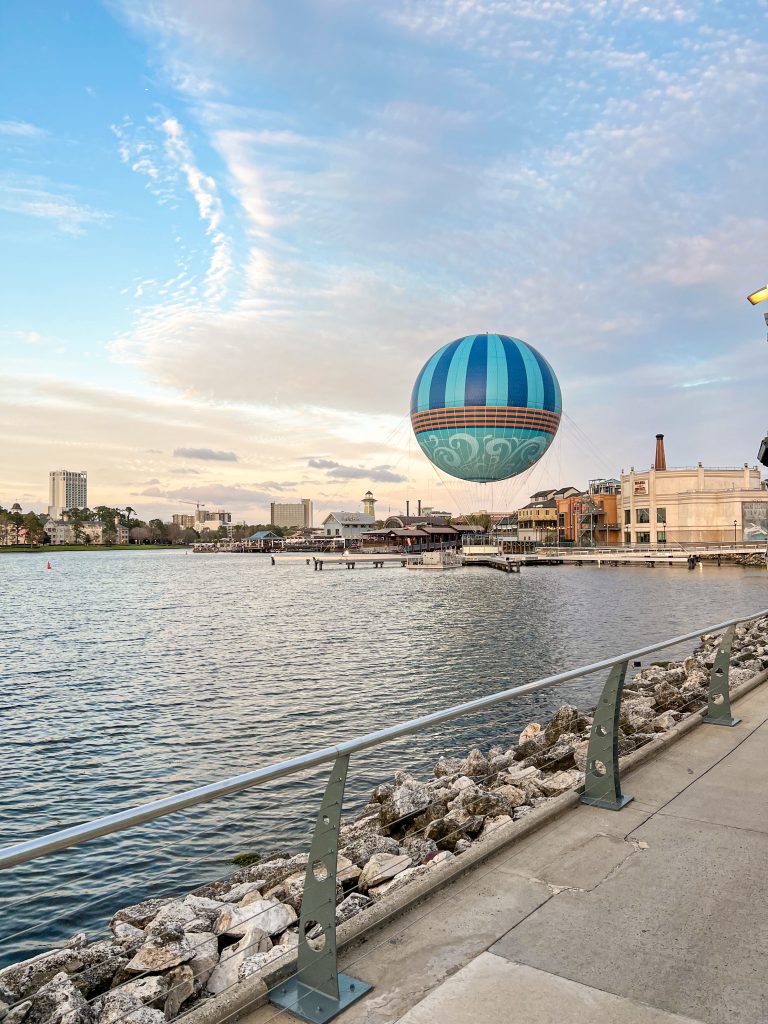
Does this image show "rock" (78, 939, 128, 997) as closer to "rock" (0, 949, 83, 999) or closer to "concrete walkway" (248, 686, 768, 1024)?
"rock" (0, 949, 83, 999)

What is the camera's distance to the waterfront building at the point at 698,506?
91812 mm

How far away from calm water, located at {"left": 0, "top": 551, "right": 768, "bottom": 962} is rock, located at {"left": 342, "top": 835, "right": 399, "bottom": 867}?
2550 millimetres

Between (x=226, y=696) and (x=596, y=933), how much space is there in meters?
17.9

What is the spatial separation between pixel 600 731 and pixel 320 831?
134 inches

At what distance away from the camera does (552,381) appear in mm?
59188

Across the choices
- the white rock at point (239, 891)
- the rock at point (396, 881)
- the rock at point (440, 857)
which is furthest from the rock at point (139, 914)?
the rock at point (440, 857)

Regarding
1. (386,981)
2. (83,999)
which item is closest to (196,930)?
(83,999)

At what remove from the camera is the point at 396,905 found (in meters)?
4.50

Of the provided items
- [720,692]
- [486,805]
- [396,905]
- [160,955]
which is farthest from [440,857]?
[720,692]

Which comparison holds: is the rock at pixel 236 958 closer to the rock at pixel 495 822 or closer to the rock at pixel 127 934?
the rock at pixel 127 934

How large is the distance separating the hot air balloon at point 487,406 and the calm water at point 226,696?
11940mm

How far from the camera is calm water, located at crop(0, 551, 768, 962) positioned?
10.5 m

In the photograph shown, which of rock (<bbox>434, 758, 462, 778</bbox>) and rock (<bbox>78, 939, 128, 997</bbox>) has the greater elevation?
rock (<bbox>78, 939, 128, 997</bbox>)

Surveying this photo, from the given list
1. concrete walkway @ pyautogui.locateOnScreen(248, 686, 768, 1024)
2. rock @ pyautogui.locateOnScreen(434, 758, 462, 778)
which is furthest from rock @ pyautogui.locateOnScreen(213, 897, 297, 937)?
rock @ pyautogui.locateOnScreen(434, 758, 462, 778)
